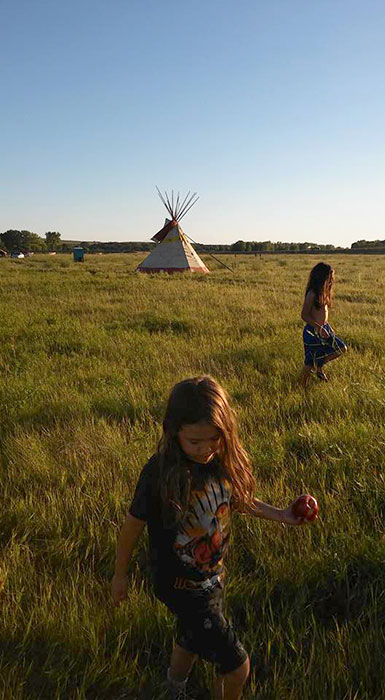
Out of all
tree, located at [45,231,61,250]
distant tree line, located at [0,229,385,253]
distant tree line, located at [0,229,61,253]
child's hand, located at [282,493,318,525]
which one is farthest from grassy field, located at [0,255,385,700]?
tree, located at [45,231,61,250]

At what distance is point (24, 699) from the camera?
1.67m

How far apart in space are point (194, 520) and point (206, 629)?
0.36 m

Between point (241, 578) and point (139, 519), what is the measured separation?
0.83 meters

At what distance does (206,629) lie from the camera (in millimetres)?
1621

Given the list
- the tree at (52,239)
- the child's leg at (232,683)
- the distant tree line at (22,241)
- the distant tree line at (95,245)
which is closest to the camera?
the child's leg at (232,683)

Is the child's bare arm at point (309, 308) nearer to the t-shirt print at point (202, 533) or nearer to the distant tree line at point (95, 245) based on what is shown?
the t-shirt print at point (202, 533)

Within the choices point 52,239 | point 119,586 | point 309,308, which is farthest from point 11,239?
point 119,586

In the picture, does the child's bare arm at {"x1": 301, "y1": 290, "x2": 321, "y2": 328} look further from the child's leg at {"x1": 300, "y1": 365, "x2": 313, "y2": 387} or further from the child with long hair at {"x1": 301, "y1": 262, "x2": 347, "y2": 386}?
the child's leg at {"x1": 300, "y1": 365, "x2": 313, "y2": 387}

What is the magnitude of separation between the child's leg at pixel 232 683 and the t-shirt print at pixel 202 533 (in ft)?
1.03

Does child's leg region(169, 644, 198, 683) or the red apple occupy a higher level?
the red apple

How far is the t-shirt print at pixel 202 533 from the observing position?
171cm

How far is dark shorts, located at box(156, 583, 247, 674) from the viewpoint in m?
1.60

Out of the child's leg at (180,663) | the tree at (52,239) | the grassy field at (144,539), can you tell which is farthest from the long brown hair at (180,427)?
the tree at (52,239)

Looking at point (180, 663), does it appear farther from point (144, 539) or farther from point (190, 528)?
point (144, 539)
